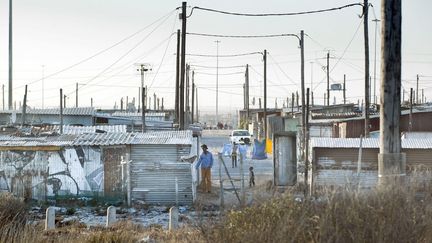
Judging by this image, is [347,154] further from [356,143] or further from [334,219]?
[334,219]

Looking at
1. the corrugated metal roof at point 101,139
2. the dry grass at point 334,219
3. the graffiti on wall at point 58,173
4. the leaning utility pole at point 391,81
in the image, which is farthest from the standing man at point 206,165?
the dry grass at point 334,219

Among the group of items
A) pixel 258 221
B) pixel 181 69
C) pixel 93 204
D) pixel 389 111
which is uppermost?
pixel 181 69

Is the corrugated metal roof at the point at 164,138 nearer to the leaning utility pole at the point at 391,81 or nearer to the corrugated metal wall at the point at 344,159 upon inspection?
the corrugated metal wall at the point at 344,159

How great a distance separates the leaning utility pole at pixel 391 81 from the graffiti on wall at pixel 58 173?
12.7 meters

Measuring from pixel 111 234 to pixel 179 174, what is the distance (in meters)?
10.7

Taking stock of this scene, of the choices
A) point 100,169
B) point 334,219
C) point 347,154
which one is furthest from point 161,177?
point 334,219

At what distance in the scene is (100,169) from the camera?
20.0 metres

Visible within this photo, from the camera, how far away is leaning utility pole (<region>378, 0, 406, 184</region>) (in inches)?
343

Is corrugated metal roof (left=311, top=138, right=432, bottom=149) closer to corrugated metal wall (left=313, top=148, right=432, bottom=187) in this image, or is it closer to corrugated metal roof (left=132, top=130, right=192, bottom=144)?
corrugated metal wall (left=313, top=148, right=432, bottom=187)

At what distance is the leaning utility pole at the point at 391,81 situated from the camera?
8.71m

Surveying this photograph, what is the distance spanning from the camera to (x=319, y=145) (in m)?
20.6

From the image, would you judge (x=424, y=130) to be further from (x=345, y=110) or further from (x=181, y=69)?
(x=345, y=110)

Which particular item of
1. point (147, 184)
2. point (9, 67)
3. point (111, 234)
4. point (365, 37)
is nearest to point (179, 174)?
point (147, 184)

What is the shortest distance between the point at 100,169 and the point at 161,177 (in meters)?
1.96
